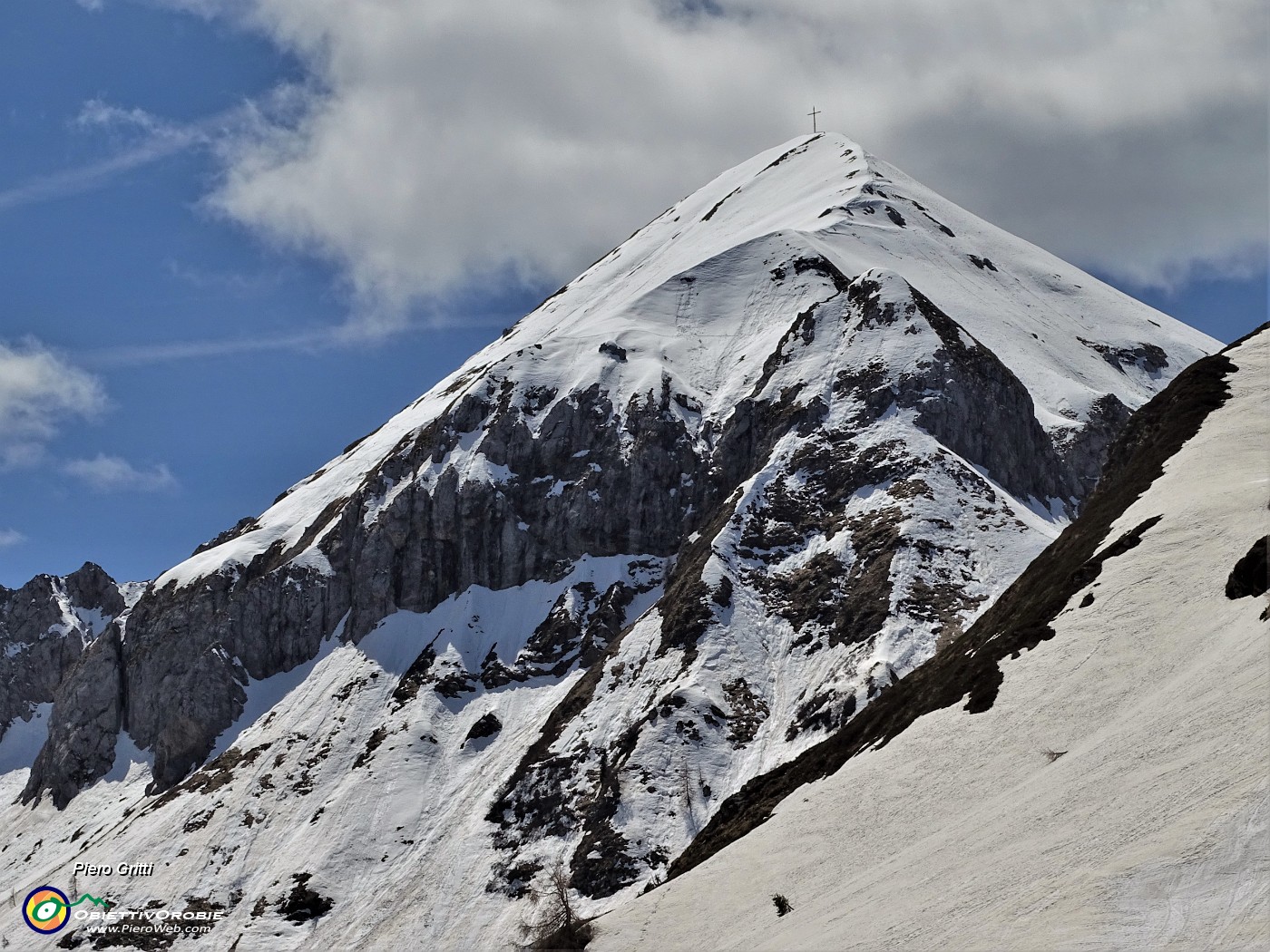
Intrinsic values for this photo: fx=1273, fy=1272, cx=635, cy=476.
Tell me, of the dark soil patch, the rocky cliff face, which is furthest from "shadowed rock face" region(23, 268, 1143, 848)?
the dark soil patch

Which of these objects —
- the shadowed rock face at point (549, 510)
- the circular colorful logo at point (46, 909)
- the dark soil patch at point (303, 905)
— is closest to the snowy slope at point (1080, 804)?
the dark soil patch at point (303, 905)

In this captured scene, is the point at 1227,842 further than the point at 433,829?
No

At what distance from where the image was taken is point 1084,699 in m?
58.8

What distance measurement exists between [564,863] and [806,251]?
115403 millimetres

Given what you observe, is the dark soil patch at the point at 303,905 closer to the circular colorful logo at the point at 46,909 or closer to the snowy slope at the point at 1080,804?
the circular colorful logo at the point at 46,909

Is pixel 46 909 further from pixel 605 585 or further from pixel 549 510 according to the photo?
pixel 549 510

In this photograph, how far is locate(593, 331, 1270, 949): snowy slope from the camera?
1729 inches

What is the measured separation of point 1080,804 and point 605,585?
10093 centimetres

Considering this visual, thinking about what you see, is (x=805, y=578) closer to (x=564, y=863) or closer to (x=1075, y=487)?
(x=564, y=863)

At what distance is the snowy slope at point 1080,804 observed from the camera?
4391cm

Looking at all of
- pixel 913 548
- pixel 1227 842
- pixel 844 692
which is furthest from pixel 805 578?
pixel 1227 842

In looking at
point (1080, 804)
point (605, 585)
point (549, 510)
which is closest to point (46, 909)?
point (605, 585)

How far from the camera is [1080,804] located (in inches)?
1991

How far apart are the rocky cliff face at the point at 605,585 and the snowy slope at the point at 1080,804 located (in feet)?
122
